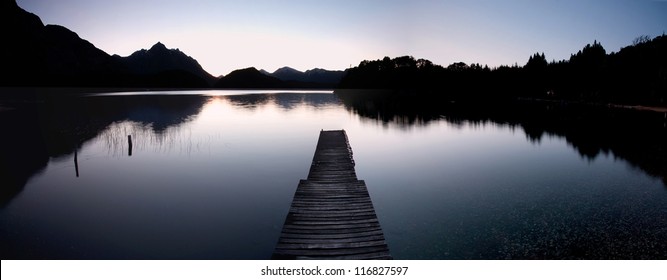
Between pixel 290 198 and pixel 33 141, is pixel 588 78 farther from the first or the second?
pixel 33 141

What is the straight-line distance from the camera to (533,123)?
56.0 metres

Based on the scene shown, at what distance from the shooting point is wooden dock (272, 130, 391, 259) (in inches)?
400

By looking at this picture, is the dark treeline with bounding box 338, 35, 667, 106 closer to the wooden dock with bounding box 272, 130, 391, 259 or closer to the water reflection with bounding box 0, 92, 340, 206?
the wooden dock with bounding box 272, 130, 391, 259

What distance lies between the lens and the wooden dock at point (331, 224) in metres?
10.2

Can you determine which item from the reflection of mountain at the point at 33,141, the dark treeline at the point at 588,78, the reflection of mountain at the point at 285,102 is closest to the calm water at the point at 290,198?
the reflection of mountain at the point at 33,141

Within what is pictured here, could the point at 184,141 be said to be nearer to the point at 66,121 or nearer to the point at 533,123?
the point at 66,121

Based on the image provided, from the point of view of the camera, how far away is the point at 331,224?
466 inches

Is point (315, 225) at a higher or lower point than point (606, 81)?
lower

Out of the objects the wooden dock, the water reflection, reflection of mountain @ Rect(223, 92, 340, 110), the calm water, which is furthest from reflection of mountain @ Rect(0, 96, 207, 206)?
reflection of mountain @ Rect(223, 92, 340, 110)

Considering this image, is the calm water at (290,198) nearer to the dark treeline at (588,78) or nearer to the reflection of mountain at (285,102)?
the dark treeline at (588,78)

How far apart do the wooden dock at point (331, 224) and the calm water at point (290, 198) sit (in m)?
1.97

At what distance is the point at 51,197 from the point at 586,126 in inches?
2477

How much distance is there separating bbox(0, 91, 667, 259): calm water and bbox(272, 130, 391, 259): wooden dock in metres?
1.97
